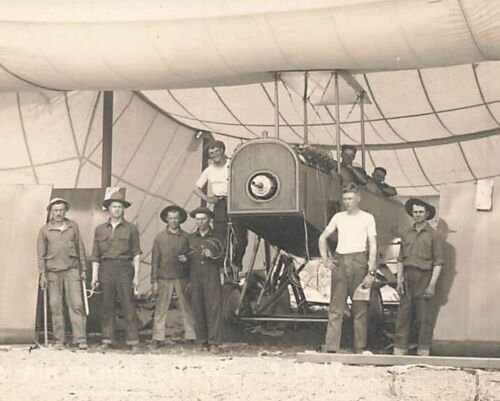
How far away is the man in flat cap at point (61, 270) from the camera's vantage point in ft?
30.7

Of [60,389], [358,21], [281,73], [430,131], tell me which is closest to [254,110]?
[430,131]

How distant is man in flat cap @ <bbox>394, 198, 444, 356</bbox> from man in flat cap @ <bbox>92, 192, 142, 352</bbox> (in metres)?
2.68

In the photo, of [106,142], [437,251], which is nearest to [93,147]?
[106,142]

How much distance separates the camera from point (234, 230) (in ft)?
30.8

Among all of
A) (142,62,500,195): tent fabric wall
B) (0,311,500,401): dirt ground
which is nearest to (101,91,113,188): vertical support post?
(142,62,500,195): tent fabric wall

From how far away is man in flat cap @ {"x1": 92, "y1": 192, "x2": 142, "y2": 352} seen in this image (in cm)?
936

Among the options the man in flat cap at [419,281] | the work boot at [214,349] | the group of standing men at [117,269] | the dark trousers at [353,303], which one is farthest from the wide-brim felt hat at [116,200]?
the man in flat cap at [419,281]

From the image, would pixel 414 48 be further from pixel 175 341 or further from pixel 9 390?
pixel 9 390

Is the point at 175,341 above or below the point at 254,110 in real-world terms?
below

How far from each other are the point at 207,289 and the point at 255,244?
47.3 inches

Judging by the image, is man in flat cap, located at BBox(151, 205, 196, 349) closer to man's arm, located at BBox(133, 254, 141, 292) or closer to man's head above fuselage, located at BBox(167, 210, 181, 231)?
man's head above fuselage, located at BBox(167, 210, 181, 231)

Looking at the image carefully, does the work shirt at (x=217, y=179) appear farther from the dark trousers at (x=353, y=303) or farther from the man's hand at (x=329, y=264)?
the dark trousers at (x=353, y=303)

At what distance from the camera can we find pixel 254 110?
14.5m

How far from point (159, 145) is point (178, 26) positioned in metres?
5.99
